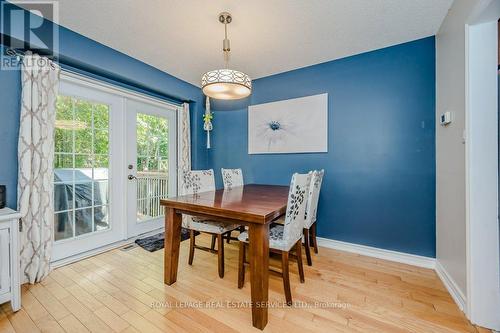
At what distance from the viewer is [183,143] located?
11.5 feet

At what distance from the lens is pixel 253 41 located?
240 cm

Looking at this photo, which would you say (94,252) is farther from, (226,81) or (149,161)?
(226,81)

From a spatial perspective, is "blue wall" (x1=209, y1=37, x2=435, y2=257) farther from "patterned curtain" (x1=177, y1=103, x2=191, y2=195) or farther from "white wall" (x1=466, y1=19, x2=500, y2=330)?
"patterned curtain" (x1=177, y1=103, x2=191, y2=195)

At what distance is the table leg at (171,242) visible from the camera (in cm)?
188

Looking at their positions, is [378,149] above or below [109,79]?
below

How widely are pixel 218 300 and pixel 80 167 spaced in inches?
84.8

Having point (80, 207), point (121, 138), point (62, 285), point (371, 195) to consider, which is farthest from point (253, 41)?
point (62, 285)

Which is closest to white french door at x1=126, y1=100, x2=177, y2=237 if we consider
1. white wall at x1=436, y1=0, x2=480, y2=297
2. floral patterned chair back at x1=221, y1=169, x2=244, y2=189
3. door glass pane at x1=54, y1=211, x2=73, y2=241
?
door glass pane at x1=54, y1=211, x2=73, y2=241

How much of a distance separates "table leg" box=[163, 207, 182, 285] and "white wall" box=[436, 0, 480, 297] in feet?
7.29

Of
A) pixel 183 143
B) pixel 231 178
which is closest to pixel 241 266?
pixel 231 178

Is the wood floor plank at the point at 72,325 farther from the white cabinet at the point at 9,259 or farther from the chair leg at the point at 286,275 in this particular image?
the chair leg at the point at 286,275

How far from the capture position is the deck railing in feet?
10.3

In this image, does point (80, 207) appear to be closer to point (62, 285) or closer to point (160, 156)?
point (62, 285)

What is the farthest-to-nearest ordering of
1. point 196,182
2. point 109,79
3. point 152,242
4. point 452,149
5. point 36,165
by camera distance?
point 152,242 → point 109,79 → point 196,182 → point 36,165 → point 452,149
